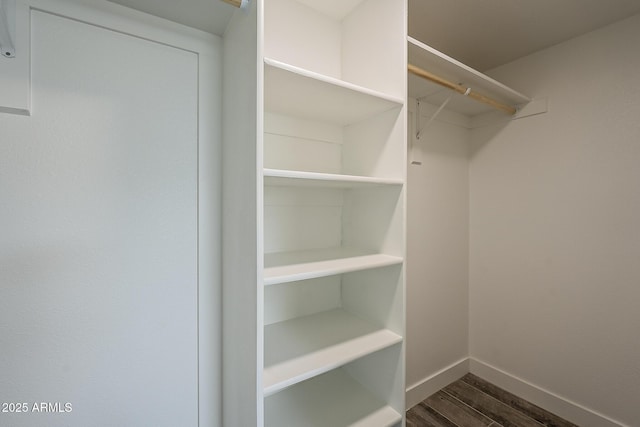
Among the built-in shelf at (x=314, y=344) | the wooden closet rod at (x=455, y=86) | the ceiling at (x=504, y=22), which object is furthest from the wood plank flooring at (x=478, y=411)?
the ceiling at (x=504, y=22)

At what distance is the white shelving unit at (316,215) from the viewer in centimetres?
85

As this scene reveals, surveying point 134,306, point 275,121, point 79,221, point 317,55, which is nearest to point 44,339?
point 134,306

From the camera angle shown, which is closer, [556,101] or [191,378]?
[191,378]

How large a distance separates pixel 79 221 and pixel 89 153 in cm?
23

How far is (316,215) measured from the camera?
133cm

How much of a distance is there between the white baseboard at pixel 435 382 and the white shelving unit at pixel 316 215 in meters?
0.78

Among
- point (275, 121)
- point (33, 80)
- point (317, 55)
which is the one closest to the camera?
point (33, 80)

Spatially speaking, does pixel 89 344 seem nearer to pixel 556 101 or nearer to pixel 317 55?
pixel 317 55

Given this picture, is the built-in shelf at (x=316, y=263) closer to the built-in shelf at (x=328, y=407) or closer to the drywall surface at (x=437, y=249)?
the built-in shelf at (x=328, y=407)

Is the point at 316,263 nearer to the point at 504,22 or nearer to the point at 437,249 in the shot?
the point at 437,249

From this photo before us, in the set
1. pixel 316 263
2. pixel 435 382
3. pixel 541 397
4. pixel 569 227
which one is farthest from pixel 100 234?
pixel 541 397

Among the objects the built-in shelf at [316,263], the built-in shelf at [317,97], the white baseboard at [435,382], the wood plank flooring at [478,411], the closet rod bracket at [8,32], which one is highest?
the closet rod bracket at [8,32]

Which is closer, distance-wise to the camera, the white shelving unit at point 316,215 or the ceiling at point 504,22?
the white shelving unit at point 316,215

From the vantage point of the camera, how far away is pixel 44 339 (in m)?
0.84
